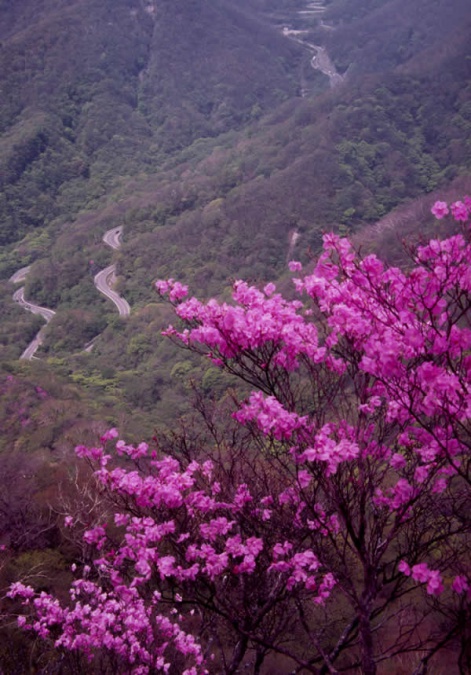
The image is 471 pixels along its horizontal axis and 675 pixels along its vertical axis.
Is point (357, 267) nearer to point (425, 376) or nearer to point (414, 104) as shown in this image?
point (425, 376)

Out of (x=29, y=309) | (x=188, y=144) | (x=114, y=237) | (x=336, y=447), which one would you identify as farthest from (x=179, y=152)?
(x=336, y=447)

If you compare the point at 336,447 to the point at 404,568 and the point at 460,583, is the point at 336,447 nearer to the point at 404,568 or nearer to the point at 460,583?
the point at 404,568

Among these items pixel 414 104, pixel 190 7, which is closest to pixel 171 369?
pixel 414 104

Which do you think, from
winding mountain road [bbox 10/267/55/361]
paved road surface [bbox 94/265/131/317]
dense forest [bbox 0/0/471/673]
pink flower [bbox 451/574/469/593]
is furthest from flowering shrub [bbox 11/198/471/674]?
paved road surface [bbox 94/265/131/317]

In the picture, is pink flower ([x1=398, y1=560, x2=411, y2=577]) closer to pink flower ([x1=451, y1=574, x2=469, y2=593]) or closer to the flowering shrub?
the flowering shrub

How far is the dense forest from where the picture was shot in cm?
3625

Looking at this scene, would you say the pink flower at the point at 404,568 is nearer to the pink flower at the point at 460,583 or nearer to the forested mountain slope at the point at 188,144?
the pink flower at the point at 460,583

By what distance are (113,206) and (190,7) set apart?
94.5 metres

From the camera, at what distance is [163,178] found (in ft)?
341

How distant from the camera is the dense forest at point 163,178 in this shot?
36.2 metres

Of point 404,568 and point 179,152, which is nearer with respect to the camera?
point 404,568

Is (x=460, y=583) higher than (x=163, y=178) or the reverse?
higher

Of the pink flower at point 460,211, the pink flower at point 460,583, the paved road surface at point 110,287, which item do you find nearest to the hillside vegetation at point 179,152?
the paved road surface at point 110,287

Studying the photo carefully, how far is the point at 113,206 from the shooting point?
91.9 metres
